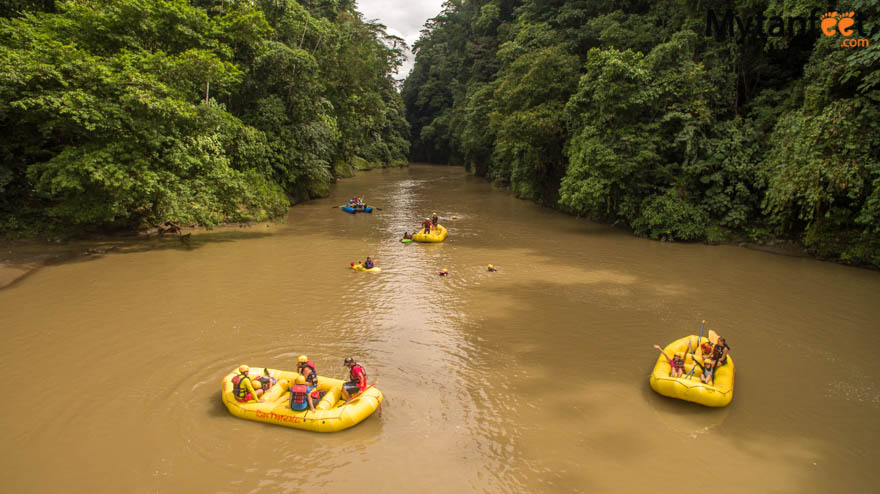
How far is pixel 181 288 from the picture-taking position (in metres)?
13.1

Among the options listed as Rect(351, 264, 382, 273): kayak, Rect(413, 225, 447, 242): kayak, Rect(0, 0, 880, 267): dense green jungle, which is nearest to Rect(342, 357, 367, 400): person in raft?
Rect(351, 264, 382, 273): kayak

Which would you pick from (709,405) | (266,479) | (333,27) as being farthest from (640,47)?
(266,479)

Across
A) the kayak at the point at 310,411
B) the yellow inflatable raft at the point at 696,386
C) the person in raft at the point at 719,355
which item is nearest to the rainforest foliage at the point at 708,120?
the person in raft at the point at 719,355

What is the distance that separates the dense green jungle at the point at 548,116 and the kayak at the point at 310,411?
1020cm

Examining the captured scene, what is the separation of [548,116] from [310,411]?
20.7m

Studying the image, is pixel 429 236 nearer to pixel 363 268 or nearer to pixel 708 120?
pixel 363 268

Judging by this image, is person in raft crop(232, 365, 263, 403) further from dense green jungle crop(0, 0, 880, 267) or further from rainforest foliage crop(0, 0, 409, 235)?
dense green jungle crop(0, 0, 880, 267)

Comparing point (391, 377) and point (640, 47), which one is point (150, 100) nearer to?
point (391, 377)

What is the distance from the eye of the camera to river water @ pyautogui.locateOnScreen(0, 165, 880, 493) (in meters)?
6.37

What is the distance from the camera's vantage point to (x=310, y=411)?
729cm

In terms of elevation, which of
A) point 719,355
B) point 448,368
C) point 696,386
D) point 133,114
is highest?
point 133,114

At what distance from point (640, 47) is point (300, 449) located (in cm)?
2277

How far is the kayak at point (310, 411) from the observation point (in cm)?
718

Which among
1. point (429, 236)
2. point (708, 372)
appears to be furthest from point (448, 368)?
point (429, 236)
